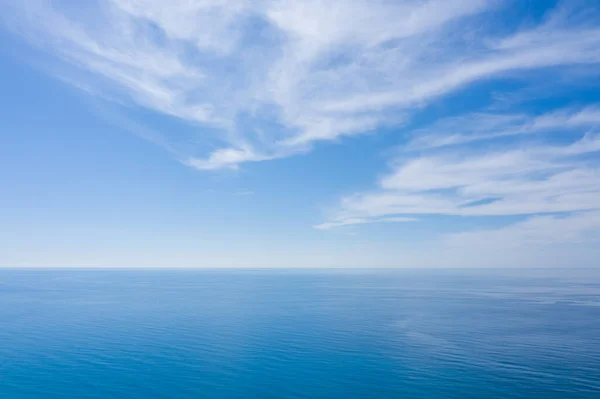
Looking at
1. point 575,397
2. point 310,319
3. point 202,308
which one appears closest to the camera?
point 575,397

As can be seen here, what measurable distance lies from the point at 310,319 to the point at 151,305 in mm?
63518

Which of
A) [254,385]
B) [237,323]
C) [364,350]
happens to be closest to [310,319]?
[237,323]

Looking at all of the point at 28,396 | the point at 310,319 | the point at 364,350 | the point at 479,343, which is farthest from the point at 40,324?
the point at 479,343

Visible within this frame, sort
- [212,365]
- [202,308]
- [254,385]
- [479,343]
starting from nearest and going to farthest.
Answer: [254,385], [212,365], [479,343], [202,308]

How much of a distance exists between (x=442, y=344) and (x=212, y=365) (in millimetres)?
44458

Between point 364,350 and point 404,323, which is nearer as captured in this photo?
point 364,350

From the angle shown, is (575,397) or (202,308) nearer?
(575,397)

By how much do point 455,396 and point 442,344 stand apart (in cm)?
2792

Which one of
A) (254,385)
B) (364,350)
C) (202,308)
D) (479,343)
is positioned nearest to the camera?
(254,385)

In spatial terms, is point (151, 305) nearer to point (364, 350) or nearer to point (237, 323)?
point (237, 323)

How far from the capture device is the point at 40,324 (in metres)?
95.4

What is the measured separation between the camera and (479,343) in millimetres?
76125

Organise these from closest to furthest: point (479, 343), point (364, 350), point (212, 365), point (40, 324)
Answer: point (212, 365)
point (364, 350)
point (479, 343)
point (40, 324)

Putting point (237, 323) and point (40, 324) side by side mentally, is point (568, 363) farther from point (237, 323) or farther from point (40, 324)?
point (40, 324)
